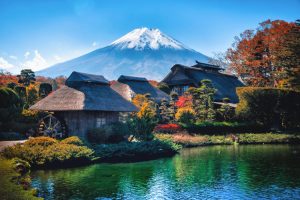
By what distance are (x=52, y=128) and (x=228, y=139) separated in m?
17.1

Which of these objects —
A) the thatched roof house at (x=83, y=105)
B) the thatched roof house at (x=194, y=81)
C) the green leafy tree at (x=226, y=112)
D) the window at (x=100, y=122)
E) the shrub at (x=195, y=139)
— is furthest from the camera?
the thatched roof house at (x=194, y=81)

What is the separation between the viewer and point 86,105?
2416 centimetres

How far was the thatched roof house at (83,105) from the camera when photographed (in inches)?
976

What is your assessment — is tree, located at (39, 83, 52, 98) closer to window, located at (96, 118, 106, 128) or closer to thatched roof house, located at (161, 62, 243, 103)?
window, located at (96, 118, 106, 128)

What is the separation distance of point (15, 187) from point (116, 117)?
17.1m

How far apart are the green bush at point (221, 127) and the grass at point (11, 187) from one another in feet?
71.3

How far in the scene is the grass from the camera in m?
9.53

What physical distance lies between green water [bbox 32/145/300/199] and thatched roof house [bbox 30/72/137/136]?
678 cm

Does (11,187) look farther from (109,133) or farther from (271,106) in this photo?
(271,106)

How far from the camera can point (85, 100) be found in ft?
80.9

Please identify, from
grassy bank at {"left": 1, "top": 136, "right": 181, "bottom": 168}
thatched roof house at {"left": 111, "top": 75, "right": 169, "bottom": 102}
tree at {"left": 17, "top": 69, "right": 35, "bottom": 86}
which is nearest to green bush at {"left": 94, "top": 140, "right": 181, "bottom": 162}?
grassy bank at {"left": 1, "top": 136, "right": 181, "bottom": 168}

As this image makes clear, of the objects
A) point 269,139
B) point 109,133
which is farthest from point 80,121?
point 269,139

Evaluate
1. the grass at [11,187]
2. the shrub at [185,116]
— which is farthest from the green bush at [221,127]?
the grass at [11,187]

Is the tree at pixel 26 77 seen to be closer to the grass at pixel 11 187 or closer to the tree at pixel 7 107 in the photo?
the tree at pixel 7 107
